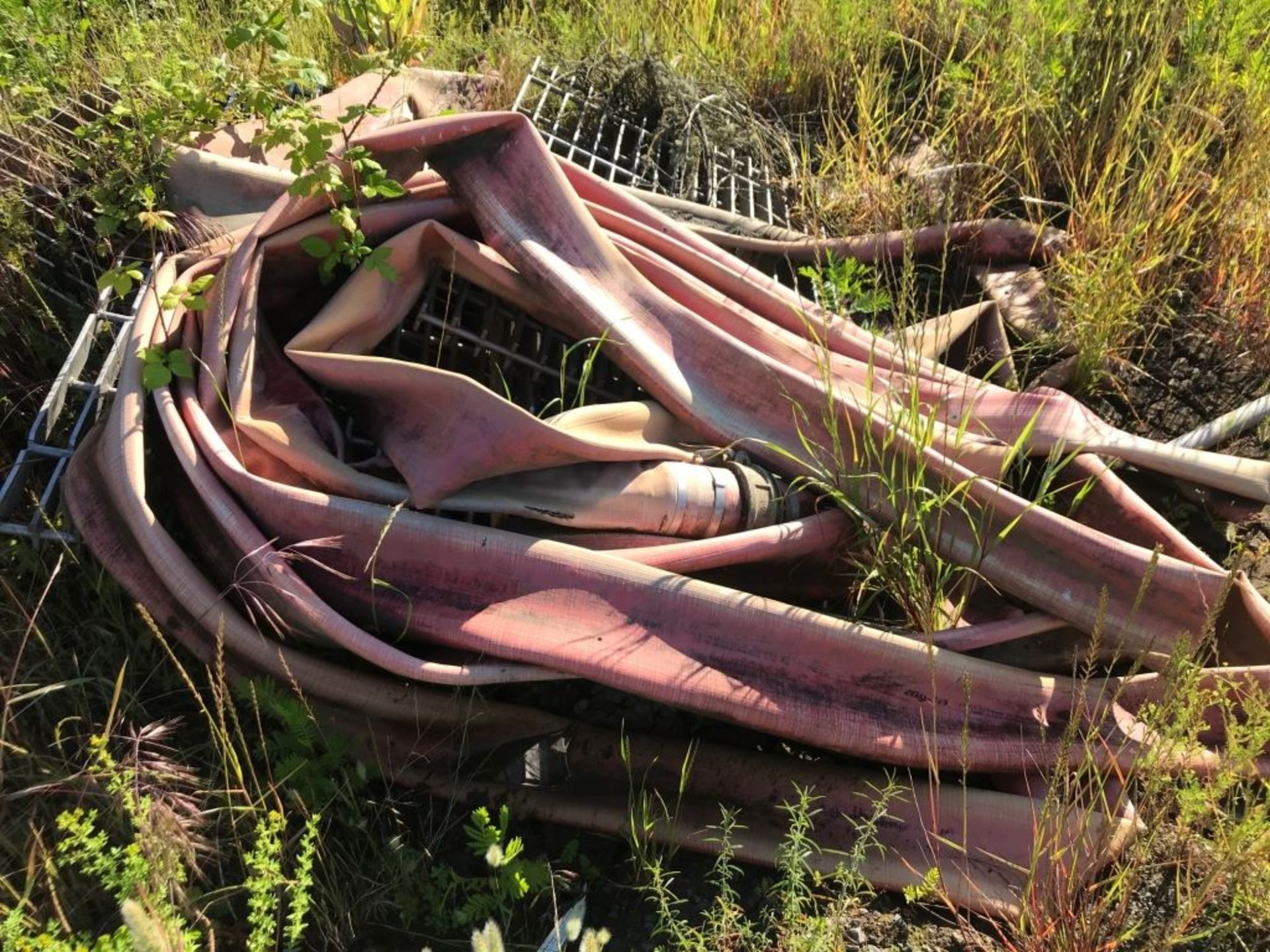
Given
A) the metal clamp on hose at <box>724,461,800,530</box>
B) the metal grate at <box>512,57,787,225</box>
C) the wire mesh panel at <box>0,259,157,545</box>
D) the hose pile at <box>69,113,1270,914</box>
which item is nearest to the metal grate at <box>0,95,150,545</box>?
the wire mesh panel at <box>0,259,157,545</box>

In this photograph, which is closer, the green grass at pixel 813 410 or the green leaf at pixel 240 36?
the green grass at pixel 813 410

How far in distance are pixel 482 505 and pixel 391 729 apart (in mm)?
496

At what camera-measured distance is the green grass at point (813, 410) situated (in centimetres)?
174

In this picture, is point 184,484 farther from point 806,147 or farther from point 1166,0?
point 1166,0

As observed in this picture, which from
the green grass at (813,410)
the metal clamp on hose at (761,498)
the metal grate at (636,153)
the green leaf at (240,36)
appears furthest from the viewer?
the metal grate at (636,153)

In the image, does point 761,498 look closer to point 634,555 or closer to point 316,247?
point 634,555

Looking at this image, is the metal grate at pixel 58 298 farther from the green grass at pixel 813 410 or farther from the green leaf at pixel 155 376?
the green leaf at pixel 155 376

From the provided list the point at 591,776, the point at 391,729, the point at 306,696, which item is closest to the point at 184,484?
the point at 306,696

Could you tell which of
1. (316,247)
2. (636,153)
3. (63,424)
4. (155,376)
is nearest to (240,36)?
(316,247)

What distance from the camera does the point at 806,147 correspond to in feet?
11.7

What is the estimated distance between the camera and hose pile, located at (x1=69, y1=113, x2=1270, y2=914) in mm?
1902

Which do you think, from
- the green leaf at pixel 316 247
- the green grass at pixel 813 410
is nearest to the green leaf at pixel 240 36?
the green grass at pixel 813 410

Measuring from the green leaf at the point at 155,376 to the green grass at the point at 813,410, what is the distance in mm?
389

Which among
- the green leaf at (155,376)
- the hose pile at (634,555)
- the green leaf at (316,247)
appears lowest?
the hose pile at (634,555)
